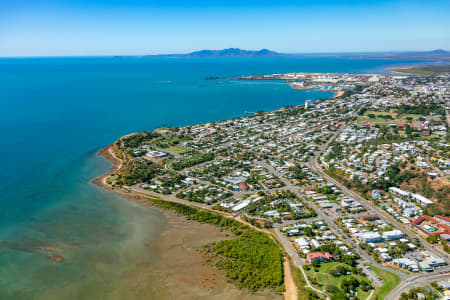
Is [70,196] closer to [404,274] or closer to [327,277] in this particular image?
[327,277]

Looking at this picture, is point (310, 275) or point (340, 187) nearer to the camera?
point (310, 275)

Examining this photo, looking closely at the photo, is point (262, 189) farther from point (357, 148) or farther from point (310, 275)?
point (357, 148)

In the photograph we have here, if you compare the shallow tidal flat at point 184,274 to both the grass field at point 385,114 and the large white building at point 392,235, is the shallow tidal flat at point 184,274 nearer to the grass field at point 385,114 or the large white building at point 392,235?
the large white building at point 392,235

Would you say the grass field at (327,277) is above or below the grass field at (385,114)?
below

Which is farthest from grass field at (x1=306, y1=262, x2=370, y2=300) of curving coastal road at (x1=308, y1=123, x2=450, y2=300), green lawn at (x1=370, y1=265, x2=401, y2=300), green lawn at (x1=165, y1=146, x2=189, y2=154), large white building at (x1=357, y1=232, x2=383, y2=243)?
green lawn at (x1=165, y1=146, x2=189, y2=154)

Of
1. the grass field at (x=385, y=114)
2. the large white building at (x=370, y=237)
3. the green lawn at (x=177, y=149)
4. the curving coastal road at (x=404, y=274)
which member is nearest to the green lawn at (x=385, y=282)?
the curving coastal road at (x=404, y=274)

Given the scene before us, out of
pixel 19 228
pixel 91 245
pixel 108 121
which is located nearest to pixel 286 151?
pixel 91 245

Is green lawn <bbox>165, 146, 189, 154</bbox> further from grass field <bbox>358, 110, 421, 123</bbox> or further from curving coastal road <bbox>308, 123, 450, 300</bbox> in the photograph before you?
grass field <bbox>358, 110, 421, 123</bbox>
